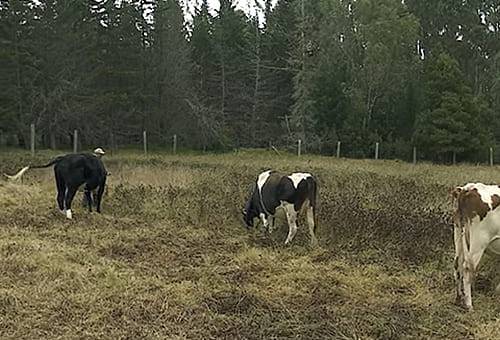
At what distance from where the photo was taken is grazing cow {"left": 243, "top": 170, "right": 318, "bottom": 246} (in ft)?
33.7

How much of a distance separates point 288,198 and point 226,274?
2726 millimetres

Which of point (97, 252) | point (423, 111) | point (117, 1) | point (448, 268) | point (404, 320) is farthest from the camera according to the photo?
point (117, 1)

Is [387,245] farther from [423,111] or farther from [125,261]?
[423,111]

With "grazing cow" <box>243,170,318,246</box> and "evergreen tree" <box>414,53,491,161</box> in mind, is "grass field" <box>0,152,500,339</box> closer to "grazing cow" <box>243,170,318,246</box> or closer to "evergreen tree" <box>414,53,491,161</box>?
"grazing cow" <box>243,170,318,246</box>

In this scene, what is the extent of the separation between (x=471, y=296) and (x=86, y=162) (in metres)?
7.95

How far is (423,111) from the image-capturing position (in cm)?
3375

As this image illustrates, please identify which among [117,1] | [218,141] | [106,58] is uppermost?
[117,1]

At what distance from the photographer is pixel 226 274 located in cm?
802

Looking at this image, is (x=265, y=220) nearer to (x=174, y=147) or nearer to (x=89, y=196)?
(x=89, y=196)

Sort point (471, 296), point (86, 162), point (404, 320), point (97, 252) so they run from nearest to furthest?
point (404, 320) < point (471, 296) < point (97, 252) < point (86, 162)

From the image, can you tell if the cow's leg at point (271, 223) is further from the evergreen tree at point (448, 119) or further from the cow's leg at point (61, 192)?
the evergreen tree at point (448, 119)

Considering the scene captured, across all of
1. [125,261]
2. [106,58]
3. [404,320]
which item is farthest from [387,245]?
[106,58]

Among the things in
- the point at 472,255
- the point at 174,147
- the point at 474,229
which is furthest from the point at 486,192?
the point at 174,147

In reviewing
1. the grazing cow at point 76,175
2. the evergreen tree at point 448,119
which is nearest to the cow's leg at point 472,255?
the grazing cow at point 76,175
